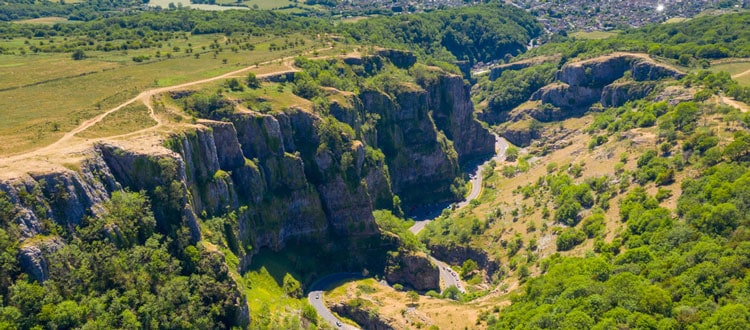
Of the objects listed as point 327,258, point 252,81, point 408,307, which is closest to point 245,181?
point 327,258

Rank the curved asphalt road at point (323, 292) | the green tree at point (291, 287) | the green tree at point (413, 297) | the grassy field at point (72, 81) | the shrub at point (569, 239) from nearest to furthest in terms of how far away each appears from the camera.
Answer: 1. the grassy field at point (72, 81)
2. the curved asphalt road at point (323, 292)
3. the green tree at point (291, 287)
4. the green tree at point (413, 297)
5. the shrub at point (569, 239)

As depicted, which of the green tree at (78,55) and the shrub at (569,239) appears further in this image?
the green tree at (78,55)

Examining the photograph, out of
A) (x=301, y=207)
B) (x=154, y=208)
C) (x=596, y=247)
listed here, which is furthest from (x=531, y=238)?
(x=154, y=208)

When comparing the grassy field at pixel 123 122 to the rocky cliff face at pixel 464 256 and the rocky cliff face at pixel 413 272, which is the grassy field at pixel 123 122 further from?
the rocky cliff face at pixel 464 256

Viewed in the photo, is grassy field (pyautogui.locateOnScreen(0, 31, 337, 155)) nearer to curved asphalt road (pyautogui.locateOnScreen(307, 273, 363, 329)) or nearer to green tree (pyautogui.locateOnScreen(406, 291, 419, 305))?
curved asphalt road (pyautogui.locateOnScreen(307, 273, 363, 329))

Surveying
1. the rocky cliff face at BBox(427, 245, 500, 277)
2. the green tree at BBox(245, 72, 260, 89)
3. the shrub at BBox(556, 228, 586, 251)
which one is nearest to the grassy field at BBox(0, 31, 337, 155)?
the green tree at BBox(245, 72, 260, 89)

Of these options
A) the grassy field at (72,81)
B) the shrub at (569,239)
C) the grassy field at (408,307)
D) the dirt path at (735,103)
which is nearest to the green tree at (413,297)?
the grassy field at (408,307)

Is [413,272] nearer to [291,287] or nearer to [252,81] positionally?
[291,287]

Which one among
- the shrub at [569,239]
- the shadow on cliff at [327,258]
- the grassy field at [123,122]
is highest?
the grassy field at [123,122]

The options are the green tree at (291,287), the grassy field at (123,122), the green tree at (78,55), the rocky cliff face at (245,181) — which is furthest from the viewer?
the green tree at (78,55)
